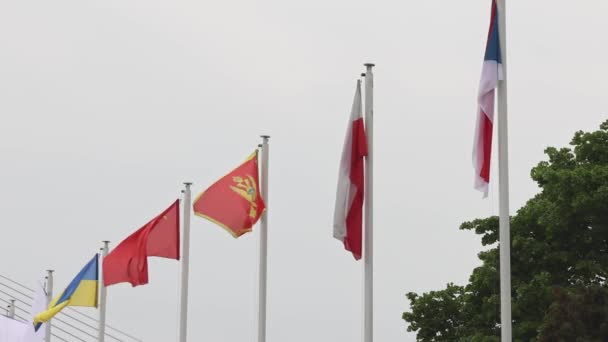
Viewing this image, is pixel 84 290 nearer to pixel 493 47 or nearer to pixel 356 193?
pixel 356 193

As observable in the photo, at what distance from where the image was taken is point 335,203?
24578 millimetres

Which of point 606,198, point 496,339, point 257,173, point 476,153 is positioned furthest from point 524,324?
point 476,153

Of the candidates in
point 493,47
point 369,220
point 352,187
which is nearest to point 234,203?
point 352,187

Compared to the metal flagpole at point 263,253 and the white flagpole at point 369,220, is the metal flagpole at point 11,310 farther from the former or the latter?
the white flagpole at point 369,220

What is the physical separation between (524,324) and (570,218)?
10.6 ft

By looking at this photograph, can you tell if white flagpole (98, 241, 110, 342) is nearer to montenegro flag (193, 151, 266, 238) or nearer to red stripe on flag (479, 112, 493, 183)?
montenegro flag (193, 151, 266, 238)

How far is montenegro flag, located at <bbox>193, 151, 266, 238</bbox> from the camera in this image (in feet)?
88.1

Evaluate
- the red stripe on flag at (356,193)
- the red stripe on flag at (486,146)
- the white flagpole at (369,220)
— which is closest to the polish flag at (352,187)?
the red stripe on flag at (356,193)

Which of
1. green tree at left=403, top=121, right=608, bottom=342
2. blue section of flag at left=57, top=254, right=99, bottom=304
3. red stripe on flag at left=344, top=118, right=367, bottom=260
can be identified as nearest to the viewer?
red stripe on flag at left=344, top=118, right=367, bottom=260

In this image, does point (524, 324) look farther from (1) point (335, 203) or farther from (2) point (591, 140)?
(1) point (335, 203)

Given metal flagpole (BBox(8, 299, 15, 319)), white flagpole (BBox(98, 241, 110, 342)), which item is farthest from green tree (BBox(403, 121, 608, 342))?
metal flagpole (BBox(8, 299, 15, 319))

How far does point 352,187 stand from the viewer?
80.2 feet

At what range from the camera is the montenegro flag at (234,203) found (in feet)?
88.1

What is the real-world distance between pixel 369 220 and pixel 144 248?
7.87 metres
